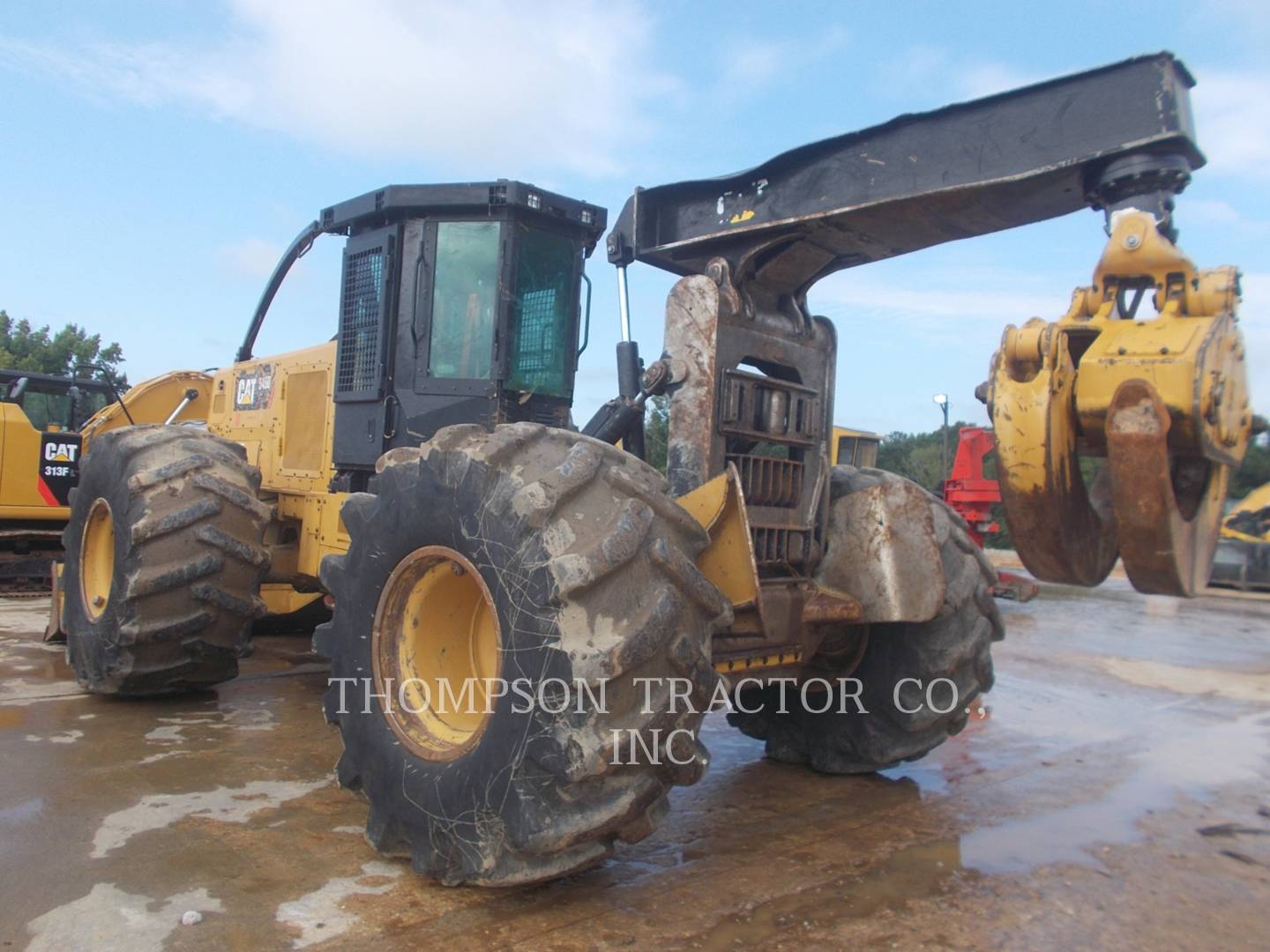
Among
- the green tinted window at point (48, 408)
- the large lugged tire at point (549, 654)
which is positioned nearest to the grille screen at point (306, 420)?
the large lugged tire at point (549, 654)

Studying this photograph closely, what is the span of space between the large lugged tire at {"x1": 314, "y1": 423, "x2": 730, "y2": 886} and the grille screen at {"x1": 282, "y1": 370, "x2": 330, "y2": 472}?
2944 mm

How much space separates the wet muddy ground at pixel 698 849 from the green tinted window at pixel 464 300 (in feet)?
6.37

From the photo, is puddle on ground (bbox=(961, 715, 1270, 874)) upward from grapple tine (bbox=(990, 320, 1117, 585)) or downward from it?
downward

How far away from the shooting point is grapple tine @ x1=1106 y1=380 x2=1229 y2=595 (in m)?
2.78

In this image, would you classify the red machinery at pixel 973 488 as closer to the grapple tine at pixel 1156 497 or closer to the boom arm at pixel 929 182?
the boom arm at pixel 929 182

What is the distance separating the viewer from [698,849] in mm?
3828

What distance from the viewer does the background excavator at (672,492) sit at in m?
2.90

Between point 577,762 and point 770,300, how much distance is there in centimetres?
202

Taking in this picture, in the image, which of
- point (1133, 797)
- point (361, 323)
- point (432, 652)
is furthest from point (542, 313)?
point (1133, 797)

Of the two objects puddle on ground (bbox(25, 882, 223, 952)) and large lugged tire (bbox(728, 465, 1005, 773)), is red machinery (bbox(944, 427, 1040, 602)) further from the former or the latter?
puddle on ground (bbox(25, 882, 223, 952))

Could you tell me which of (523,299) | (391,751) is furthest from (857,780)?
(523,299)

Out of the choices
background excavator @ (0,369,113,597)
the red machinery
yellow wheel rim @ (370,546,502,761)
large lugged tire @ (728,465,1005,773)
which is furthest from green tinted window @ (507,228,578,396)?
the red machinery

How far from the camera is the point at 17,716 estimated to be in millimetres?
5289

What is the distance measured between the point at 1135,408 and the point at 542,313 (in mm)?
3094
